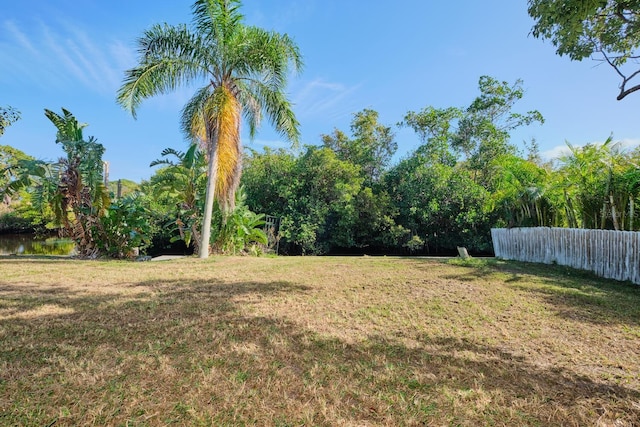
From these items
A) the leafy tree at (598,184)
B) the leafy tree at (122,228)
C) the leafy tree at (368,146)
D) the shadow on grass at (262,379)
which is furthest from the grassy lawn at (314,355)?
the leafy tree at (368,146)

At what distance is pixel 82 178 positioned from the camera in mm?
8445

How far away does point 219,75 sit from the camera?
9398 mm

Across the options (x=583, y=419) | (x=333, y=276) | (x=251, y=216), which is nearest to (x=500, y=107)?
(x=251, y=216)

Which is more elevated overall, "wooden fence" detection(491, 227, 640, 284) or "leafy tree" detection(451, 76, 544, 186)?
"leafy tree" detection(451, 76, 544, 186)

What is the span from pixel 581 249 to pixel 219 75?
10234 millimetres

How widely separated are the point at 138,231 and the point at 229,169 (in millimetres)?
3069

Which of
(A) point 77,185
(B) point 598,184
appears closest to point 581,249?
(B) point 598,184

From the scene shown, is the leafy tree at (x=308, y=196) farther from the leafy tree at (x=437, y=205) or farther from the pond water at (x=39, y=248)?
the pond water at (x=39, y=248)

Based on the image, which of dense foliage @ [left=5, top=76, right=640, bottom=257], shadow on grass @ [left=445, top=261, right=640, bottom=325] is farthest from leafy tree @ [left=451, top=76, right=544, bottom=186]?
shadow on grass @ [left=445, top=261, right=640, bottom=325]

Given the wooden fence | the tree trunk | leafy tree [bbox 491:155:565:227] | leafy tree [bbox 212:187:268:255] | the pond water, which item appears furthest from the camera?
the pond water

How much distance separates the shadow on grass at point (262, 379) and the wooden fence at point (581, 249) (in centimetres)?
503

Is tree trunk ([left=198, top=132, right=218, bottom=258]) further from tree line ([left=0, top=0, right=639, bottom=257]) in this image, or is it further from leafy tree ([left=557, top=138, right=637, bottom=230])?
leafy tree ([left=557, top=138, right=637, bottom=230])

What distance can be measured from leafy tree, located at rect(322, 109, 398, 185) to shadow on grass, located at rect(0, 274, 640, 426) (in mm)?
15058

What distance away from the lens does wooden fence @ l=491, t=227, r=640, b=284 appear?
6004 mm
